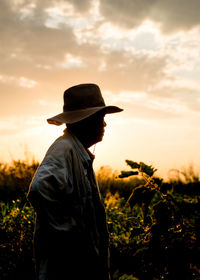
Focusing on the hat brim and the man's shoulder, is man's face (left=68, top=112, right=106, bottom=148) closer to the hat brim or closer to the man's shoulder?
the hat brim

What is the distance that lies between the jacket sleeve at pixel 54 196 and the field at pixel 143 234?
0.40m

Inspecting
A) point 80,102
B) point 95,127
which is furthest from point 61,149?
point 80,102

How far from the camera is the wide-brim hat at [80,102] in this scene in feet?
8.21

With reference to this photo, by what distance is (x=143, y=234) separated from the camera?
3.51 metres

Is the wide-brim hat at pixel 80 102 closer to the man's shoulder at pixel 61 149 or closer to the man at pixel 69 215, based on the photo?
the man at pixel 69 215

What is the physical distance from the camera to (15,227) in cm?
441

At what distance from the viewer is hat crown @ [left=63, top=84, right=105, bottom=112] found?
2.61m

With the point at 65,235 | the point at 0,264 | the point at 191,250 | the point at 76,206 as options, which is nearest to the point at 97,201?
the point at 76,206

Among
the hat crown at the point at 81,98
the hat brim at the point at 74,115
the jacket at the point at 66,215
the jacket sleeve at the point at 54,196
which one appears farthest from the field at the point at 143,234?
the hat crown at the point at 81,98

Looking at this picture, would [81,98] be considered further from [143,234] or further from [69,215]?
[143,234]

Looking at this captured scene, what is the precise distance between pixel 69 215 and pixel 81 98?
1.08 meters

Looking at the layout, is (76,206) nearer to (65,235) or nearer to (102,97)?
(65,235)

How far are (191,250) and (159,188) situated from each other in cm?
46

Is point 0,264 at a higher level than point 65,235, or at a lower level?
lower
